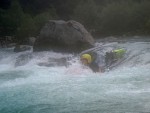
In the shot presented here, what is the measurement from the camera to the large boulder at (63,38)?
1883 cm

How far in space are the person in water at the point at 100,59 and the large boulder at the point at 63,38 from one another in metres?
2.11

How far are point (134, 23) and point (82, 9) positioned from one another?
21.6ft

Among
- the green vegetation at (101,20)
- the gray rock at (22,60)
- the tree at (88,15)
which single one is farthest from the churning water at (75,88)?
the tree at (88,15)

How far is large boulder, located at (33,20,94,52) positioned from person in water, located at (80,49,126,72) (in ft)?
6.92

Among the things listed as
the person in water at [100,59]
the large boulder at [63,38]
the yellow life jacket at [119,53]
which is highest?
the large boulder at [63,38]

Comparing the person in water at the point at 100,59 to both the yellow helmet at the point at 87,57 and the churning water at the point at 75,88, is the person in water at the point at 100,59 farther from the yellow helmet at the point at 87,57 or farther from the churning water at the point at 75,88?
the churning water at the point at 75,88

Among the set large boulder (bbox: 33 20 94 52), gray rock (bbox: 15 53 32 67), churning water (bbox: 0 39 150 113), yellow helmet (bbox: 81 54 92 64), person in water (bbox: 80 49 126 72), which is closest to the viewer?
churning water (bbox: 0 39 150 113)

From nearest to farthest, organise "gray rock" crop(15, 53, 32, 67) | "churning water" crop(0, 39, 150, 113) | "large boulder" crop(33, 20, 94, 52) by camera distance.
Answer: "churning water" crop(0, 39, 150, 113)
"gray rock" crop(15, 53, 32, 67)
"large boulder" crop(33, 20, 94, 52)

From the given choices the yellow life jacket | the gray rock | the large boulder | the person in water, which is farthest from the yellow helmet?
the gray rock

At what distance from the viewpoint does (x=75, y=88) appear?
11672 millimetres

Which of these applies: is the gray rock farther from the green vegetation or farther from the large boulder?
the green vegetation

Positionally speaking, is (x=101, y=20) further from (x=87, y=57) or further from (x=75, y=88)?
(x=75, y=88)

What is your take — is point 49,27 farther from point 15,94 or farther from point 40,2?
point 40,2

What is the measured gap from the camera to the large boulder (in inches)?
741
